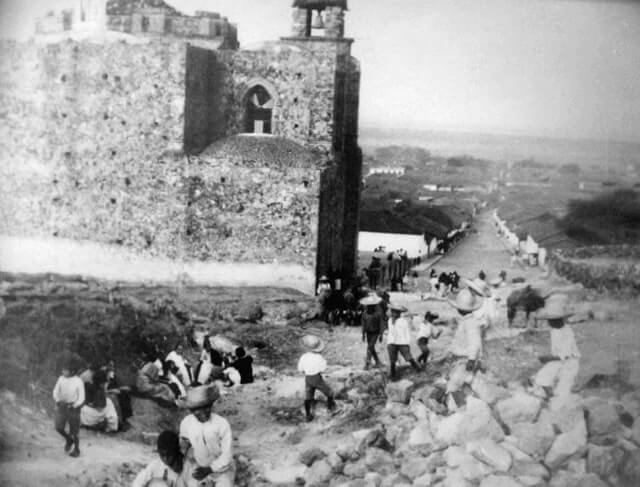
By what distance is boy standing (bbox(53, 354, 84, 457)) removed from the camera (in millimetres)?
5590

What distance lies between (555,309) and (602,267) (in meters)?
0.61

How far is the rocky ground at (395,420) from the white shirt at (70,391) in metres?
0.15


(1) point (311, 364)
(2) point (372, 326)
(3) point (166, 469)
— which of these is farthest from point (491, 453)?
(3) point (166, 469)

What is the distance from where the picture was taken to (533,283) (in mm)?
6293

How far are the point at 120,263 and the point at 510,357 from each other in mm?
3415

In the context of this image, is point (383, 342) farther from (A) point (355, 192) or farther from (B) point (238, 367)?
(A) point (355, 192)

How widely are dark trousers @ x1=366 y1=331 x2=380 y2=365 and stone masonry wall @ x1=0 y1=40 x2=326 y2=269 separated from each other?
1411 mm

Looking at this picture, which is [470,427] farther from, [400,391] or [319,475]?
[319,475]

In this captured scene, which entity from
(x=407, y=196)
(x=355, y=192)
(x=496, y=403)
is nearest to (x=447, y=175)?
(x=407, y=196)

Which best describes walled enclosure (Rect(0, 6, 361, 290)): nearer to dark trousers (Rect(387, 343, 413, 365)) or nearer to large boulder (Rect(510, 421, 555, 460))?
dark trousers (Rect(387, 343, 413, 365))

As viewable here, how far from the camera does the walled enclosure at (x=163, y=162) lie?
7137 millimetres

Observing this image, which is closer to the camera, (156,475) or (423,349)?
(156,475)

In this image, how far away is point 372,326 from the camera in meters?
6.23

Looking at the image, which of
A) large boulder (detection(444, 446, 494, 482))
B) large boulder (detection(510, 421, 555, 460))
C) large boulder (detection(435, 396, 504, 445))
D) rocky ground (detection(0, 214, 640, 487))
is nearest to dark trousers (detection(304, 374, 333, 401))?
rocky ground (detection(0, 214, 640, 487))
